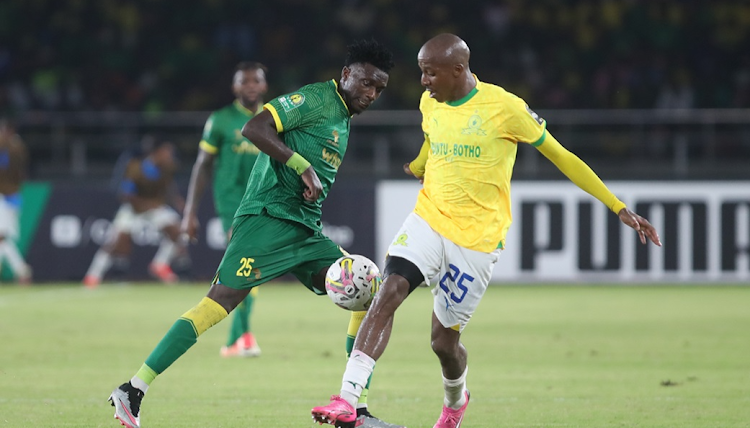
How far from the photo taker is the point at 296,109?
6.46m

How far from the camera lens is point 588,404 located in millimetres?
7273

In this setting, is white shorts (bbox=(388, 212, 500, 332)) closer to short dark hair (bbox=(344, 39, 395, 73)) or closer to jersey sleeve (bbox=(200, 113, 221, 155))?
short dark hair (bbox=(344, 39, 395, 73))

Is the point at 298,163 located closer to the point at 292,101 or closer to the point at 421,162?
the point at 292,101

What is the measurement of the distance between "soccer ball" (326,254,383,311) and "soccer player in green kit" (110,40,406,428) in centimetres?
28

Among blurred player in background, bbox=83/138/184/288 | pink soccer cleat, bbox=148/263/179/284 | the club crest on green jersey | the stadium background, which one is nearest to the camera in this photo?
the club crest on green jersey

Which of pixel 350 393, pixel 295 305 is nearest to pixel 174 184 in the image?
pixel 295 305

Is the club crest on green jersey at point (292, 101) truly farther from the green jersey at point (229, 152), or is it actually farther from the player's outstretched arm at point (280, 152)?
the green jersey at point (229, 152)

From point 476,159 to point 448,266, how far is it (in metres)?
0.60

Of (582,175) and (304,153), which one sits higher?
Result: (304,153)

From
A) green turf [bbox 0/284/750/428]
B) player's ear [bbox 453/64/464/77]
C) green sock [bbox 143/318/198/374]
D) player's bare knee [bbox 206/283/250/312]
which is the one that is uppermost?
player's ear [bbox 453/64/464/77]

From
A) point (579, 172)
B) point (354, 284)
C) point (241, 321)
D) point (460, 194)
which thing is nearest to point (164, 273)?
point (241, 321)

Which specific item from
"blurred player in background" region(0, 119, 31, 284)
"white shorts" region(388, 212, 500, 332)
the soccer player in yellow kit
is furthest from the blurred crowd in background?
"white shorts" region(388, 212, 500, 332)

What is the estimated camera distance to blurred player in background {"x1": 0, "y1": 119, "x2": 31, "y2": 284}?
18.3 metres

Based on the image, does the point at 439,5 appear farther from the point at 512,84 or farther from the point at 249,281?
the point at 249,281
